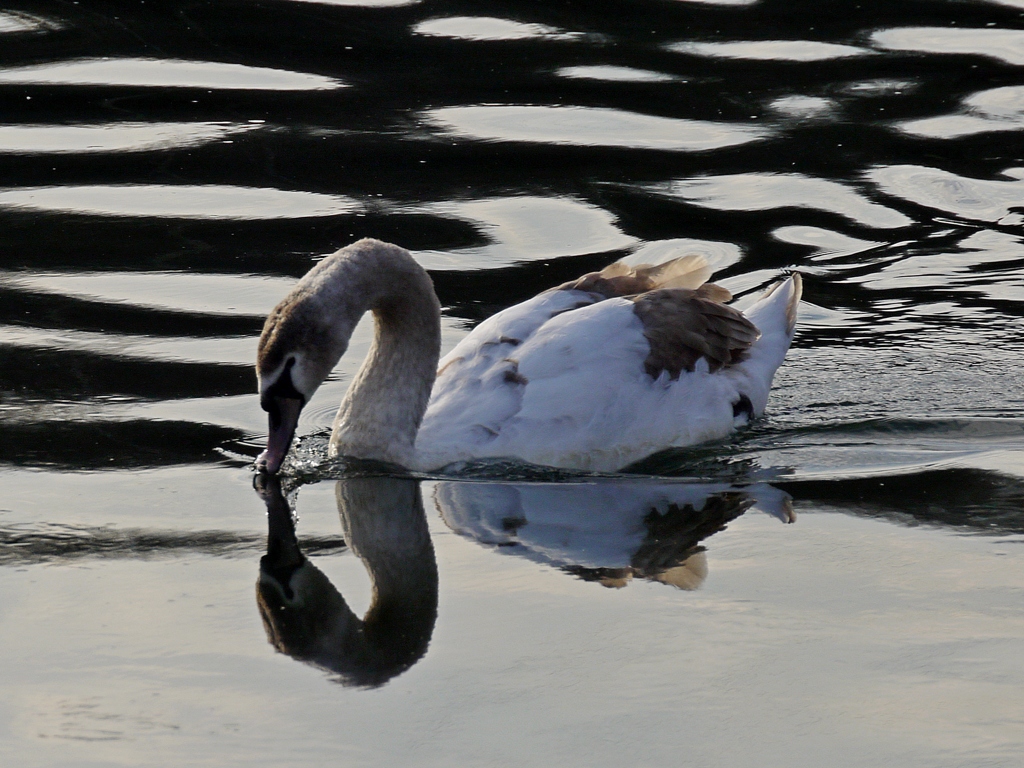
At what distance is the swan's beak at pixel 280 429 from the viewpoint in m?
7.17

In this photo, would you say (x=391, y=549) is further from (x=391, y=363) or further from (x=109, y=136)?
(x=109, y=136)

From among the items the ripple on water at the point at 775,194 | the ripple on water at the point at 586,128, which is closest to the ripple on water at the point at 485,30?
the ripple on water at the point at 586,128

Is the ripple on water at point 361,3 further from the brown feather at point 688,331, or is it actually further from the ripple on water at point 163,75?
the brown feather at point 688,331

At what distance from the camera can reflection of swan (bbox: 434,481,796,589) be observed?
6328 millimetres

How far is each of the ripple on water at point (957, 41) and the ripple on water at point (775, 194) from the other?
361 centimetres

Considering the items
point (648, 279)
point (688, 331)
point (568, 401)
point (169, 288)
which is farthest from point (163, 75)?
point (568, 401)

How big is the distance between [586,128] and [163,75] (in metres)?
3.89

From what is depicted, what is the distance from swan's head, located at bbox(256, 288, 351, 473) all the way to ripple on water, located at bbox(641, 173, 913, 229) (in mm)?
5260

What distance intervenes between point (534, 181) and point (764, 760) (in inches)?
315

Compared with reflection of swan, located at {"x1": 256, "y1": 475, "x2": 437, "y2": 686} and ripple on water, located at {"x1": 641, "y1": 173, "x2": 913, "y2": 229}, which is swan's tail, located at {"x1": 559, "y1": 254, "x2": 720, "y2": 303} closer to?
reflection of swan, located at {"x1": 256, "y1": 475, "x2": 437, "y2": 686}

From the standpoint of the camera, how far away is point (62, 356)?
29.5 ft

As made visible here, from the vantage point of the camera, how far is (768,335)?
912 cm

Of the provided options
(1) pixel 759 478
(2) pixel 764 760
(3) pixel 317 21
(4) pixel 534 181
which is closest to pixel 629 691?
(2) pixel 764 760

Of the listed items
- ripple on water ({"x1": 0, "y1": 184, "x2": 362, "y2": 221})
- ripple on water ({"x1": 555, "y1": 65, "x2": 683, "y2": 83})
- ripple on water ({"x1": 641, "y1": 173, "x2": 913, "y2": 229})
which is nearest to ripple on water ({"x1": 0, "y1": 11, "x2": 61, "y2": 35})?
ripple on water ({"x1": 0, "y1": 184, "x2": 362, "y2": 221})
